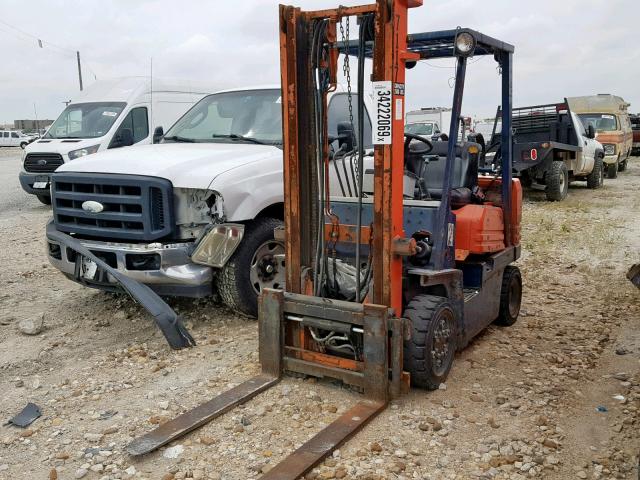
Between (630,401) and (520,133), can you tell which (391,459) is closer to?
(630,401)

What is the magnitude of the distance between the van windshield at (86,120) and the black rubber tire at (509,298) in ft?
30.7

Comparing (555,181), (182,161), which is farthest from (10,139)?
(182,161)

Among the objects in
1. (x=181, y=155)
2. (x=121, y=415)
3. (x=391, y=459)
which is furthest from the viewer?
(x=181, y=155)

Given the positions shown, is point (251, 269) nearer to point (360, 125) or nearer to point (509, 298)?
point (360, 125)

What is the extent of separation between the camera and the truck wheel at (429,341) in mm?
4082

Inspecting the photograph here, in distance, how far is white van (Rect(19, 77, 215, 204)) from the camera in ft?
41.5

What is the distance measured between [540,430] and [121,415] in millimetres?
2578

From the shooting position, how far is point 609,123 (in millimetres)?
20328

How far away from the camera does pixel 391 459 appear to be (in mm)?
3496

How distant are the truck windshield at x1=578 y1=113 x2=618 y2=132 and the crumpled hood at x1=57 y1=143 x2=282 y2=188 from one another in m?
17.0

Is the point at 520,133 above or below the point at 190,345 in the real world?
above

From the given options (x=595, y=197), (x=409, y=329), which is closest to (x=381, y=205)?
(x=409, y=329)

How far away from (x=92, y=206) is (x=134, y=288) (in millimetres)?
856

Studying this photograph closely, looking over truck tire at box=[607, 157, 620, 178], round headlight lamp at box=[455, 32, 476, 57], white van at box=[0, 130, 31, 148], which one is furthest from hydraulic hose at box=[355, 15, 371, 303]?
white van at box=[0, 130, 31, 148]
